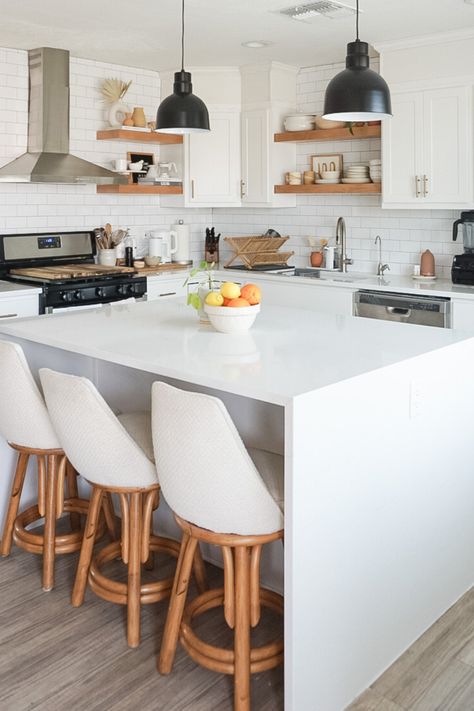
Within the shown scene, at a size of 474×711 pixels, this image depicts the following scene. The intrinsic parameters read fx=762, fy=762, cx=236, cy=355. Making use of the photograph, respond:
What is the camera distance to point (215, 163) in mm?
6180

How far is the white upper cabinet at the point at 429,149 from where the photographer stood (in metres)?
4.94

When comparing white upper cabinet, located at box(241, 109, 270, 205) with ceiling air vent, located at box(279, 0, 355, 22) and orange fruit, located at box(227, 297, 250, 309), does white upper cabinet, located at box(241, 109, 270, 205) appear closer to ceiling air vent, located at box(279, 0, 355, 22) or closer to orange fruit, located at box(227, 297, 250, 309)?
ceiling air vent, located at box(279, 0, 355, 22)

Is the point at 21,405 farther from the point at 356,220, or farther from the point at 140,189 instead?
the point at 356,220

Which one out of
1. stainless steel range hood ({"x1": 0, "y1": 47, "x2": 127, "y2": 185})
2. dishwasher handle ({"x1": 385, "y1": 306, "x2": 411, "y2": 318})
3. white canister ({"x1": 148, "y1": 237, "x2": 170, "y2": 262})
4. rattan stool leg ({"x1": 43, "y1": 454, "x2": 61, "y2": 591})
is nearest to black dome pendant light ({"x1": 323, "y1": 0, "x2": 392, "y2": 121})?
rattan stool leg ({"x1": 43, "y1": 454, "x2": 61, "y2": 591})

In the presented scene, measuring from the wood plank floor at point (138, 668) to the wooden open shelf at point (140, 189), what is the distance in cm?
363

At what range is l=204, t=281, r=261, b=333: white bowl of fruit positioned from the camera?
3.04 metres

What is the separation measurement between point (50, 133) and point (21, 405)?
320cm

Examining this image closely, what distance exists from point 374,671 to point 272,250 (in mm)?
4189

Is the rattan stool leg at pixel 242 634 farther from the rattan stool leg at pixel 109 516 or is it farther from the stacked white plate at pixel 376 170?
the stacked white plate at pixel 376 170

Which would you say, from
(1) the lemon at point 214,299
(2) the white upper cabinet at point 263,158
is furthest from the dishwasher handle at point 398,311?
(1) the lemon at point 214,299

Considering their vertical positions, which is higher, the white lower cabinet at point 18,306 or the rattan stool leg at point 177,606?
the white lower cabinet at point 18,306

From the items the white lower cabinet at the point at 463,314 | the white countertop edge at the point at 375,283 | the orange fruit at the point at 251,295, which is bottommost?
the white lower cabinet at the point at 463,314

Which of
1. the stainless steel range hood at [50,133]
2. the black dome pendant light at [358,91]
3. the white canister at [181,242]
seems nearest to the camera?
the black dome pendant light at [358,91]

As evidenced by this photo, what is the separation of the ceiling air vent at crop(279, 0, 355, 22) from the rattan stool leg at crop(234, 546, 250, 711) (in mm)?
3165
